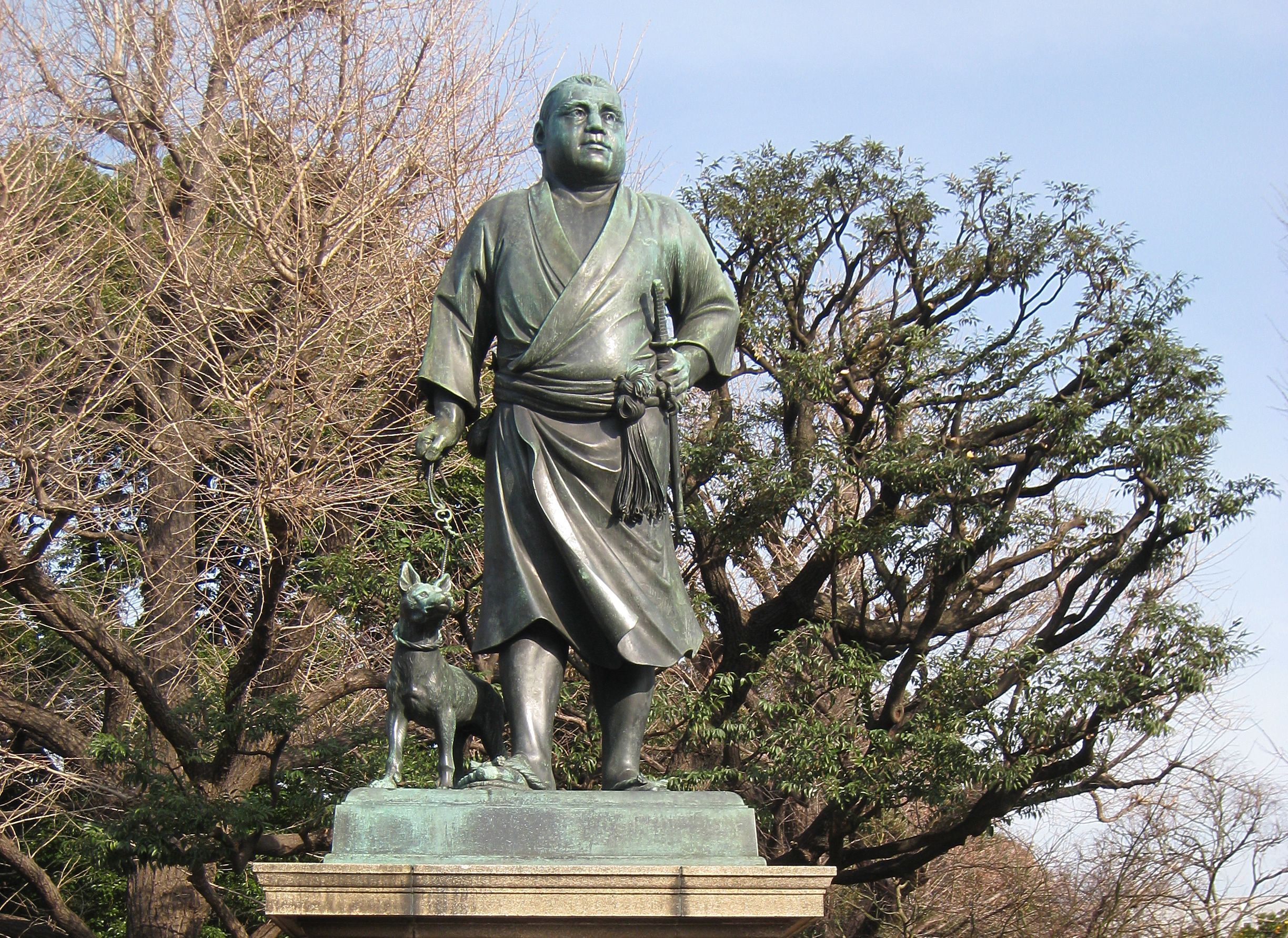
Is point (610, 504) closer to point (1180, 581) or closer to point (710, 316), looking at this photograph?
point (710, 316)

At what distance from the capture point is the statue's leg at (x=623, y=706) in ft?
17.2

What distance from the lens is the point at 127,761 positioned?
42.4 ft

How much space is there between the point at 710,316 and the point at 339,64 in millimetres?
11399

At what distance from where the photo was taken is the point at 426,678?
5250 mm

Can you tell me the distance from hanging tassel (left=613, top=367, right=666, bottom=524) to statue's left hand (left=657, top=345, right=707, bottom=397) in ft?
0.29

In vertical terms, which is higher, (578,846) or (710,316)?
(710,316)

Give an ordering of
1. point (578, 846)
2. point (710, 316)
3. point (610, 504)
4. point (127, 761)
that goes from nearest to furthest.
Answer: point (578, 846), point (610, 504), point (710, 316), point (127, 761)

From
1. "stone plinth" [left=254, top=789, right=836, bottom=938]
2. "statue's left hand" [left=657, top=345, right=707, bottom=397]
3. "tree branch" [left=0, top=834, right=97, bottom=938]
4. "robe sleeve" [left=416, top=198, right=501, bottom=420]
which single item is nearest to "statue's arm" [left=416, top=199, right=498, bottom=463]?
"robe sleeve" [left=416, top=198, right=501, bottom=420]

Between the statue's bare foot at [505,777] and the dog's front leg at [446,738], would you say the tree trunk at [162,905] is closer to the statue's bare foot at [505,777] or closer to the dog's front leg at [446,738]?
the dog's front leg at [446,738]

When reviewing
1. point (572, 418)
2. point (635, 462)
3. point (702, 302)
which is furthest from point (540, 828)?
point (702, 302)

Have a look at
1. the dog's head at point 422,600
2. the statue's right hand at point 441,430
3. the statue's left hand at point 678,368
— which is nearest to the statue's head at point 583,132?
the statue's left hand at point 678,368

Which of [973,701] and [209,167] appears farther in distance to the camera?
Answer: [209,167]

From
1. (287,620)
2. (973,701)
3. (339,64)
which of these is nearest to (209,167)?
(339,64)

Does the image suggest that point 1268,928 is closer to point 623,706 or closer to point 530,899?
point 623,706
